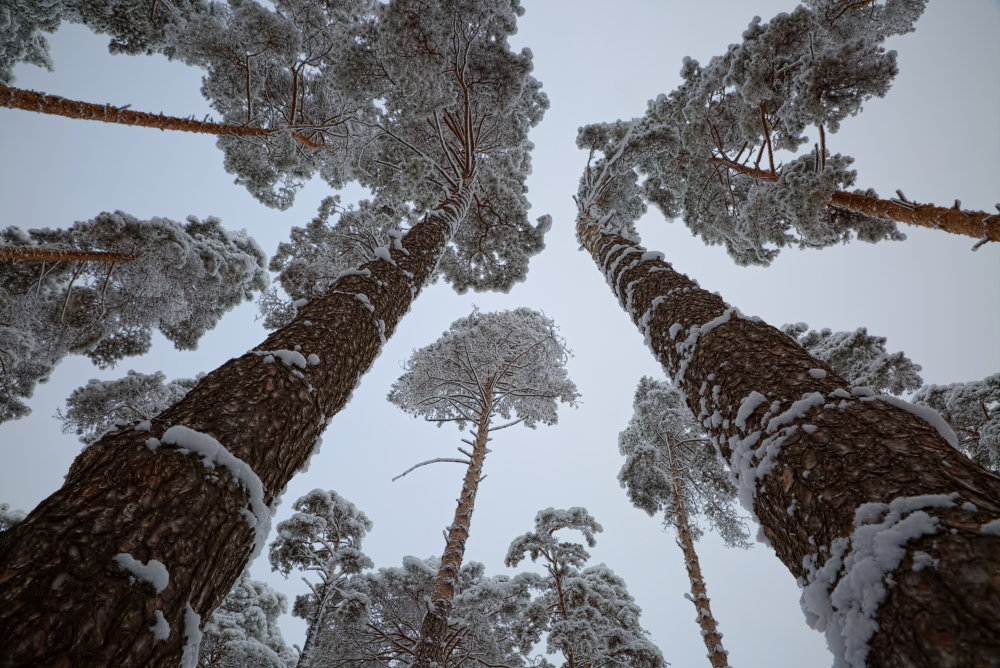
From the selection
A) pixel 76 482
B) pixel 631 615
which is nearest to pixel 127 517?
pixel 76 482

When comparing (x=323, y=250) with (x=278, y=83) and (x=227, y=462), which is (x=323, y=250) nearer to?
(x=278, y=83)

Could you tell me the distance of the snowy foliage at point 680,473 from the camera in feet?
41.3

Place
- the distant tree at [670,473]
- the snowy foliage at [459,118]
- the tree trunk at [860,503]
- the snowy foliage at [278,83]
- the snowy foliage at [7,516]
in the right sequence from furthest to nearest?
1. the snowy foliage at [7,516]
2. the distant tree at [670,473]
3. the snowy foliage at [278,83]
4. the snowy foliage at [459,118]
5. the tree trunk at [860,503]

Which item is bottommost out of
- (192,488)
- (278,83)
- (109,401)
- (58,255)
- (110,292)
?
(192,488)

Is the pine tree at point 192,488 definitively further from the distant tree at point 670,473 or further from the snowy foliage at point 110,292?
the distant tree at point 670,473

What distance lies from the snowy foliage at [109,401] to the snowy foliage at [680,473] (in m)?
11.8

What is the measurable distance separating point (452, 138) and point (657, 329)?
8.26 m

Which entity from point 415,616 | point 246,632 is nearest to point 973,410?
→ point 415,616

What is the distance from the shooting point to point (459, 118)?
957 centimetres

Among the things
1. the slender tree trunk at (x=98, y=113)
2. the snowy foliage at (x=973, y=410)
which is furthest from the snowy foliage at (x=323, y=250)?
the snowy foliage at (x=973, y=410)

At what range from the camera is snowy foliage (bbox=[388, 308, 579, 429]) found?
13.1 m

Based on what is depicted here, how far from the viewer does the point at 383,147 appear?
10391 mm

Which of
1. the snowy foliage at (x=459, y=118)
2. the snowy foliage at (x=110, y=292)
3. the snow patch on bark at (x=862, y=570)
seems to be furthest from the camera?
the snowy foliage at (x=110, y=292)

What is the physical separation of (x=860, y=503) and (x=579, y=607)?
8.76 m
